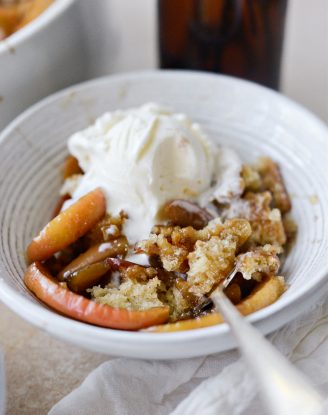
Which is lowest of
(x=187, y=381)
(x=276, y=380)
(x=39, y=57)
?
(x=187, y=381)

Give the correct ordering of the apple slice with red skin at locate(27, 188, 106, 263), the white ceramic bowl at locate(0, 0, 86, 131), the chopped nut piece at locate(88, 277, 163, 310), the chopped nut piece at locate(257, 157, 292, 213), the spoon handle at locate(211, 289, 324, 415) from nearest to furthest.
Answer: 1. the spoon handle at locate(211, 289, 324, 415)
2. the chopped nut piece at locate(88, 277, 163, 310)
3. the apple slice with red skin at locate(27, 188, 106, 263)
4. the chopped nut piece at locate(257, 157, 292, 213)
5. the white ceramic bowl at locate(0, 0, 86, 131)

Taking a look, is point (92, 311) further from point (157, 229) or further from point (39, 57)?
point (39, 57)

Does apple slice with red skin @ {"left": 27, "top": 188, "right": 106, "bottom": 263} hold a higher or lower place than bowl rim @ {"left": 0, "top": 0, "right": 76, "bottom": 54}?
lower

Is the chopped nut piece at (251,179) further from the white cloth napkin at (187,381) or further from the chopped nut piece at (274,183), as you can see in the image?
the white cloth napkin at (187,381)

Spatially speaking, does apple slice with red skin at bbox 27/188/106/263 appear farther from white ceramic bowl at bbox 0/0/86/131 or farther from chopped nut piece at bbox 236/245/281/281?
white ceramic bowl at bbox 0/0/86/131

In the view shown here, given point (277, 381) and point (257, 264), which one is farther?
point (257, 264)

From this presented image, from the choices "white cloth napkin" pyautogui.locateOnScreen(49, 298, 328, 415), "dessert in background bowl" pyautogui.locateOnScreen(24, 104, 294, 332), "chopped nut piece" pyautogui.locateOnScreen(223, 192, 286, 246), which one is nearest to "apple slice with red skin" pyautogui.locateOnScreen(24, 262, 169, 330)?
"dessert in background bowl" pyautogui.locateOnScreen(24, 104, 294, 332)

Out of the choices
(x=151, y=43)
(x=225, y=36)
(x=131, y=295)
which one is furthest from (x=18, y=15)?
(x=131, y=295)

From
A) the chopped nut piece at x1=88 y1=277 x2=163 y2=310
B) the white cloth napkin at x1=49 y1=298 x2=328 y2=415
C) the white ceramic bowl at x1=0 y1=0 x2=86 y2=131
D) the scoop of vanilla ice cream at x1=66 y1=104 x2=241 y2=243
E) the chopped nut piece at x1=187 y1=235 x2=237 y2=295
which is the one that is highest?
the white ceramic bowl at x1=0 y1=0 x2=86 y2=131
